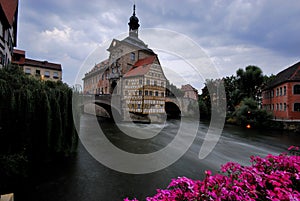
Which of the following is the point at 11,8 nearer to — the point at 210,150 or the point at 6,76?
the point at 6,76

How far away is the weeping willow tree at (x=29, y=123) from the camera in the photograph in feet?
14.3

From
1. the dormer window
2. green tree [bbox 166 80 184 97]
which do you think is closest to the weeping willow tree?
the dormer window

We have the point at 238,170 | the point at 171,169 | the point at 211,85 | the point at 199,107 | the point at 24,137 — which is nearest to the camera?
the point at 238,170

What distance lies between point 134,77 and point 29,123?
17.6m

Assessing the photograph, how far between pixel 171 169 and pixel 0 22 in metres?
10.3

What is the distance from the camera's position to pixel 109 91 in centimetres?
2562

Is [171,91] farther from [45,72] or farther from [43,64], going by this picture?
[43,64]

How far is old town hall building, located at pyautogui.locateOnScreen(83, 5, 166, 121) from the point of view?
20562 millimetres

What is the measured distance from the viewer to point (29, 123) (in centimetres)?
481

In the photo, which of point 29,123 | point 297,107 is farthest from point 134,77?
point 297,107

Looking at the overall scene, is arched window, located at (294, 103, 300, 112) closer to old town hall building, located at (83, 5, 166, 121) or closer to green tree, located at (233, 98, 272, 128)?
green tree, located at (233, 98, 272, 128)

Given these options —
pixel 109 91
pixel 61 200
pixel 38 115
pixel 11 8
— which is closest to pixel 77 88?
pixel 38 115

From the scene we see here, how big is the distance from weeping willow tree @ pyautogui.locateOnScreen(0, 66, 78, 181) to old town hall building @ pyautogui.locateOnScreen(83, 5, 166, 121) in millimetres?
14386

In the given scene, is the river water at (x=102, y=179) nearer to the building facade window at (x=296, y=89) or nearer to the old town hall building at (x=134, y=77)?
the old town hall building at (x=134, y=77)
